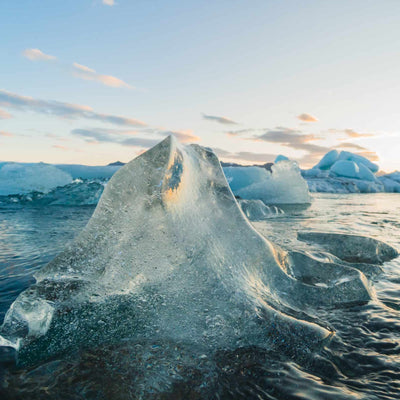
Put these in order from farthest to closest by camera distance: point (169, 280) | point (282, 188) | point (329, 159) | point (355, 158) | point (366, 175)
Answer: point (329, 159), point (355, 158), point (366, 175), point (282, 188), point (169, 280)

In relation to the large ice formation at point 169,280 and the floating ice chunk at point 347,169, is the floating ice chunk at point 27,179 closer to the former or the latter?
the large ice formation at point 169,280

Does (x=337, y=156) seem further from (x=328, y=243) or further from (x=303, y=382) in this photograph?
(x=303, y=382)

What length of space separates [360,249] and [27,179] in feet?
46.2

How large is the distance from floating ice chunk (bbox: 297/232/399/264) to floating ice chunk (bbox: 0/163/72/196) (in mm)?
13120

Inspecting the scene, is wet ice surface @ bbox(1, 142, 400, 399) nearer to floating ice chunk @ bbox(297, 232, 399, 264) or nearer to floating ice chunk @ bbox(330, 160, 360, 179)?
floating ice chunk @ bbox(297, 232, 399, 264)

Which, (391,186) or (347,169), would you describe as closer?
(347,169)

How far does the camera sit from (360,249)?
413 cm

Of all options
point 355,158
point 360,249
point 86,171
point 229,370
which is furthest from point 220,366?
point 355,158

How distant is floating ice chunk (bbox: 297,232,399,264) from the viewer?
158 inches

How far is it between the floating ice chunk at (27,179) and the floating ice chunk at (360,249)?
13120mm

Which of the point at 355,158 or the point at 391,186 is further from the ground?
the point at 355,158

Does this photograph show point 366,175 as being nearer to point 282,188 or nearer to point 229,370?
point 282,188

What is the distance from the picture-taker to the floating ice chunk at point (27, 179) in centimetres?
1387

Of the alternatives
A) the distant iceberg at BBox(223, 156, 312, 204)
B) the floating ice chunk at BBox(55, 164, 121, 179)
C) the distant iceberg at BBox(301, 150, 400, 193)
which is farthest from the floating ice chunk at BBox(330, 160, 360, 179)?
the floating ice chunk at BBox(55, 164, 121, 179)
